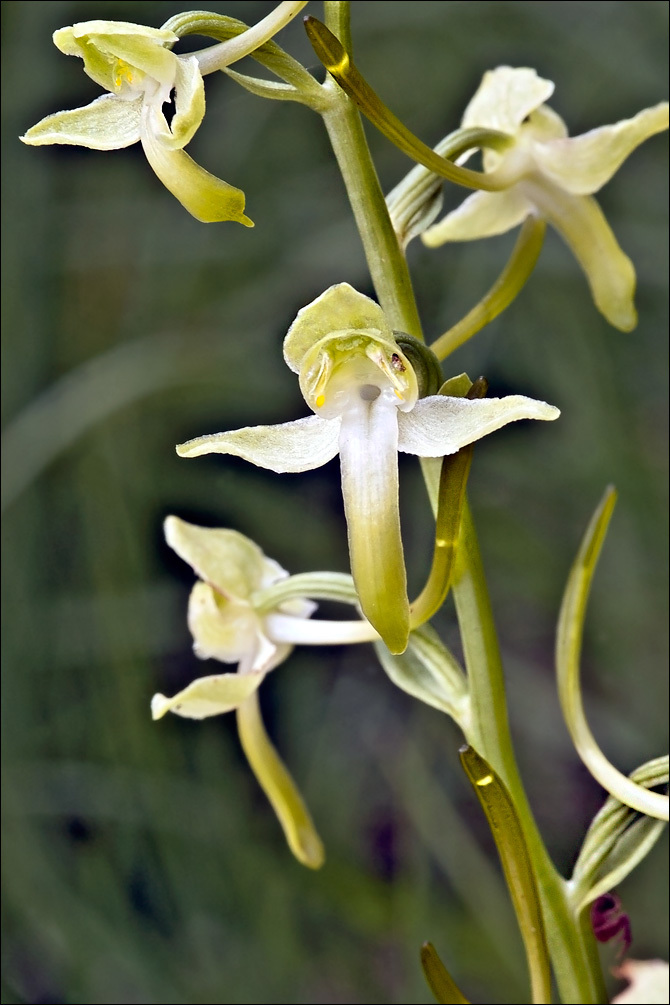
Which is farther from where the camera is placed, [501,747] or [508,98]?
[508,98]

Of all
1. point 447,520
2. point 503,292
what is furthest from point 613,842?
point 503,292

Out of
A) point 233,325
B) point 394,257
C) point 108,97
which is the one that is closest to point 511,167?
point 394,257

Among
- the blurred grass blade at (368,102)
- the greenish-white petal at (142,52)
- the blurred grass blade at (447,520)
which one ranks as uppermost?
the greenish-white petal at (142,52)

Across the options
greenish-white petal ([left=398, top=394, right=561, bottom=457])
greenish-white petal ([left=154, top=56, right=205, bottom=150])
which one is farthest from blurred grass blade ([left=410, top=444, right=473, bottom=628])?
greenish-white petal ([left=154, top=56, right=205, bottom=150])

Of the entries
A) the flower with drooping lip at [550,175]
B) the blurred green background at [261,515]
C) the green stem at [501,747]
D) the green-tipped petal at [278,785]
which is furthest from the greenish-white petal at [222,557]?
the blurred green background at [261,515]

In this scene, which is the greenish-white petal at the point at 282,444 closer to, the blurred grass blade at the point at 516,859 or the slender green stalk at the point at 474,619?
the slender green stalk at the point at 474,619

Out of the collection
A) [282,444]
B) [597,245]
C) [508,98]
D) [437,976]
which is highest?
[508,98]

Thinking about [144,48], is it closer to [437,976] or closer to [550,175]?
[550,175]
